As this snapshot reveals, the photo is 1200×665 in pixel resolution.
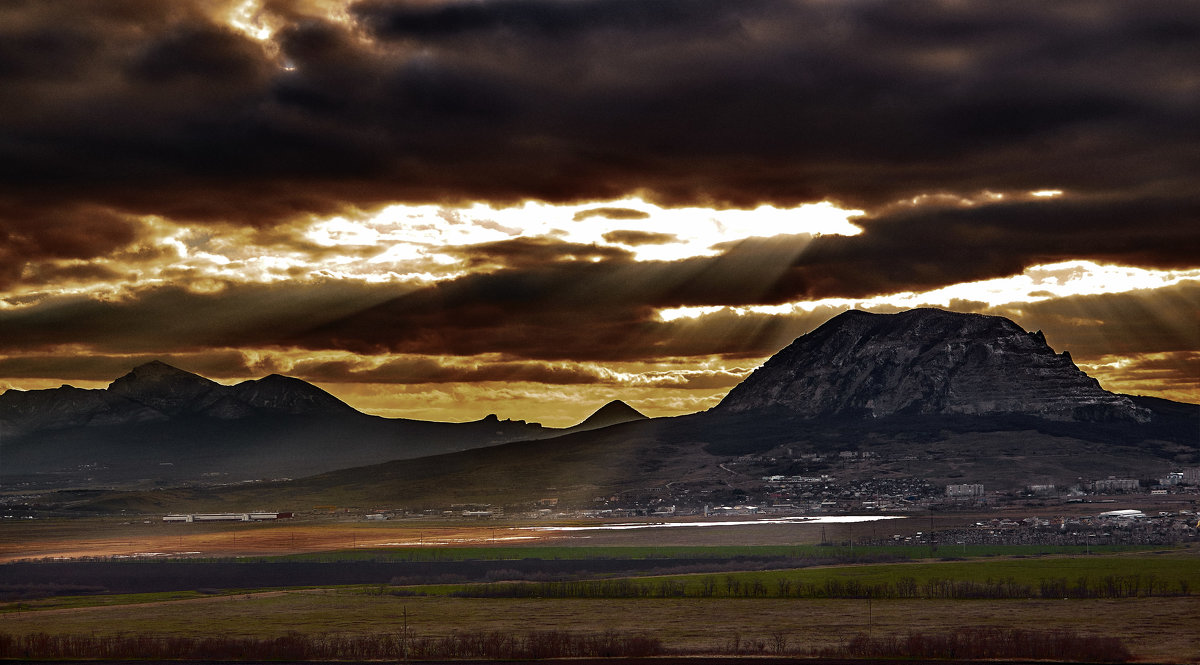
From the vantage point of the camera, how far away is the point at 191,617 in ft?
556

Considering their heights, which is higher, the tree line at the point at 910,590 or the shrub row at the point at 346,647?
the shrub row at the point at 346,647

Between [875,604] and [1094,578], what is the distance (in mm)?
50544

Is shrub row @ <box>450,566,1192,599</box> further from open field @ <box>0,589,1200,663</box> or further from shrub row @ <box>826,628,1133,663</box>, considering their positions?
shrub row @ <box>826,628,1133,663</box>

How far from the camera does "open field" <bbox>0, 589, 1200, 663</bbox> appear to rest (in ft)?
457

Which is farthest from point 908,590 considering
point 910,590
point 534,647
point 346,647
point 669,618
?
point 346,647

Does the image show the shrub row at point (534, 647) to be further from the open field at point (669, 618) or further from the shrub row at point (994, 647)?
the open field at point (669, 618)

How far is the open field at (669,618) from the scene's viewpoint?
457ft

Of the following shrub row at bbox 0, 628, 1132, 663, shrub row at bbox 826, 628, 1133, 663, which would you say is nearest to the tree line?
shrub row at bbox 0, 628, 1132, 663

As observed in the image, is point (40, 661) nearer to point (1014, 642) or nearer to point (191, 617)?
point (191, 617)

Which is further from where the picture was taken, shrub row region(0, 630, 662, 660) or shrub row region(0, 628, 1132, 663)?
shrub row region(0, 630, 662, 660)

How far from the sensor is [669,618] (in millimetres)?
158000

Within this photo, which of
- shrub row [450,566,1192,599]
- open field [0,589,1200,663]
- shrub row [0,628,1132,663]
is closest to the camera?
shrub row [0,628,1132,663]

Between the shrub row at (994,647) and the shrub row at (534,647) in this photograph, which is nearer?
the shrub row at (994,647)

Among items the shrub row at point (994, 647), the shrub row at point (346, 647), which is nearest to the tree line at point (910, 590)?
the shrub row at point (994, 647)
